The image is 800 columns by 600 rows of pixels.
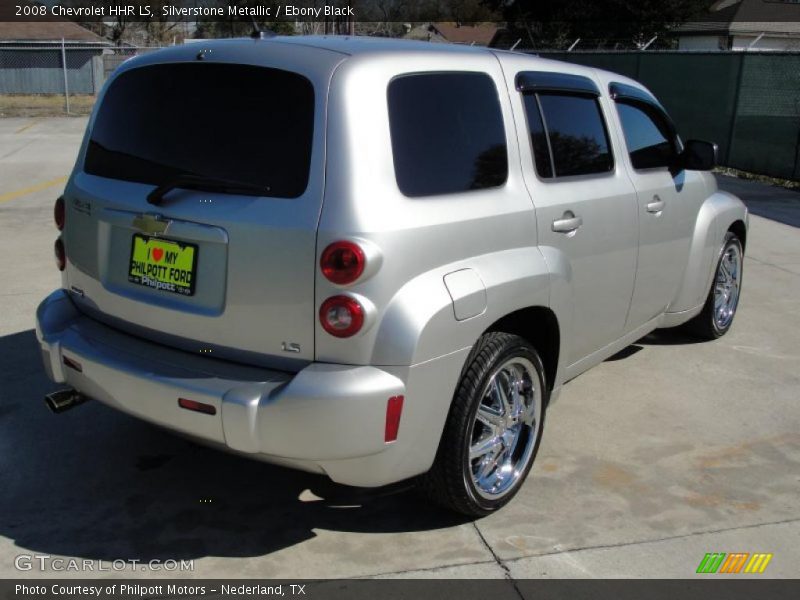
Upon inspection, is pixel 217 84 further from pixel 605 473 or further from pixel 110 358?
pixel 605 473

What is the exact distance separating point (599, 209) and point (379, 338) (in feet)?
5.80

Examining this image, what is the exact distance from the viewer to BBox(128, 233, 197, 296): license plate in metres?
3.30

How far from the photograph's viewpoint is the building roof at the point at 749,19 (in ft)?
135

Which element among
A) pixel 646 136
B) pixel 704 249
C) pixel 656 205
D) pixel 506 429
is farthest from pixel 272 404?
pixel 704 249

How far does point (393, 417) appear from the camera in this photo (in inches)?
122

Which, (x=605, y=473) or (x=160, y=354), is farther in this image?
(x=605, y=473)

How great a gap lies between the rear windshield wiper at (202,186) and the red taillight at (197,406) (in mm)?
779

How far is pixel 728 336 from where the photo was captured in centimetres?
639

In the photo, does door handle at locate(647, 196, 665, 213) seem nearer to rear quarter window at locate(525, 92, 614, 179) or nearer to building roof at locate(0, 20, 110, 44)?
rear quarter window at locate(525, 92, 614, 179)

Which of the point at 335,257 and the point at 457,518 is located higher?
the point at 335,257

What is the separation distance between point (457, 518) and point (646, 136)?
8.68 ft

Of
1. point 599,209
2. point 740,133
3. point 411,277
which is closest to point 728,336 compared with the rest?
point 599,209

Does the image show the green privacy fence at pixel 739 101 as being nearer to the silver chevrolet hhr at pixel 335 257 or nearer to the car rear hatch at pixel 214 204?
the silver chevrolet hhr at pixel 335 257
